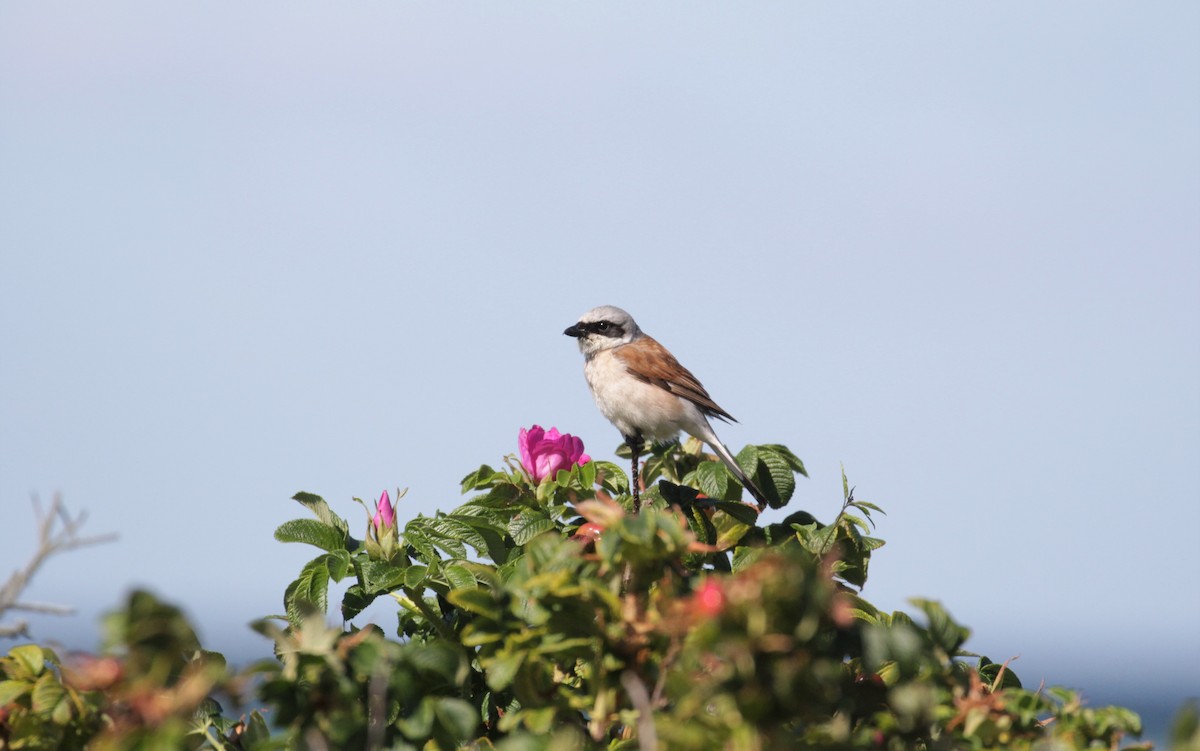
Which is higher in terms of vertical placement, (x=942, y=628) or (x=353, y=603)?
(x=942, y=628)

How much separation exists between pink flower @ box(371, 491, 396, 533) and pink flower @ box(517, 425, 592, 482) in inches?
27.1

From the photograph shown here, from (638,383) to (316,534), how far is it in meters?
3.53

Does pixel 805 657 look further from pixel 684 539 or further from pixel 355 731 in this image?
A: pixel 355 731

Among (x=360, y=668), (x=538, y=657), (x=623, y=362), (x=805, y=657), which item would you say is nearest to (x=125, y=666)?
(x=360, y=668)

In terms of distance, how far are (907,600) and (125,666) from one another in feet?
5.34

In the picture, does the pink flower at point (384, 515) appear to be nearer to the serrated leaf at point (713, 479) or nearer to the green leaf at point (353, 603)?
the green leaf at point (353, 603)

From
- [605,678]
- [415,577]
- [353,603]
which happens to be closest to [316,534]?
[353,603]

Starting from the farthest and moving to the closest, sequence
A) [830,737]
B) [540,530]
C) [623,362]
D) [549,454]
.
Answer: [623,362] < [549,454] < [540,530] < [830,737]

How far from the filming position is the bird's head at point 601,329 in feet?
26.5

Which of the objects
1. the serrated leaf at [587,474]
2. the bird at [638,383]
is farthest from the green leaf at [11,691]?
the bird at [638,383]

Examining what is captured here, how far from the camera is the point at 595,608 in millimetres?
2521

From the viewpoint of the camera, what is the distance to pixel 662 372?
25.9 feet

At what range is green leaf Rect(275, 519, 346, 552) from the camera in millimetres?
4133

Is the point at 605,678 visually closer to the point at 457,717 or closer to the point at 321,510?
the point at 457,717
